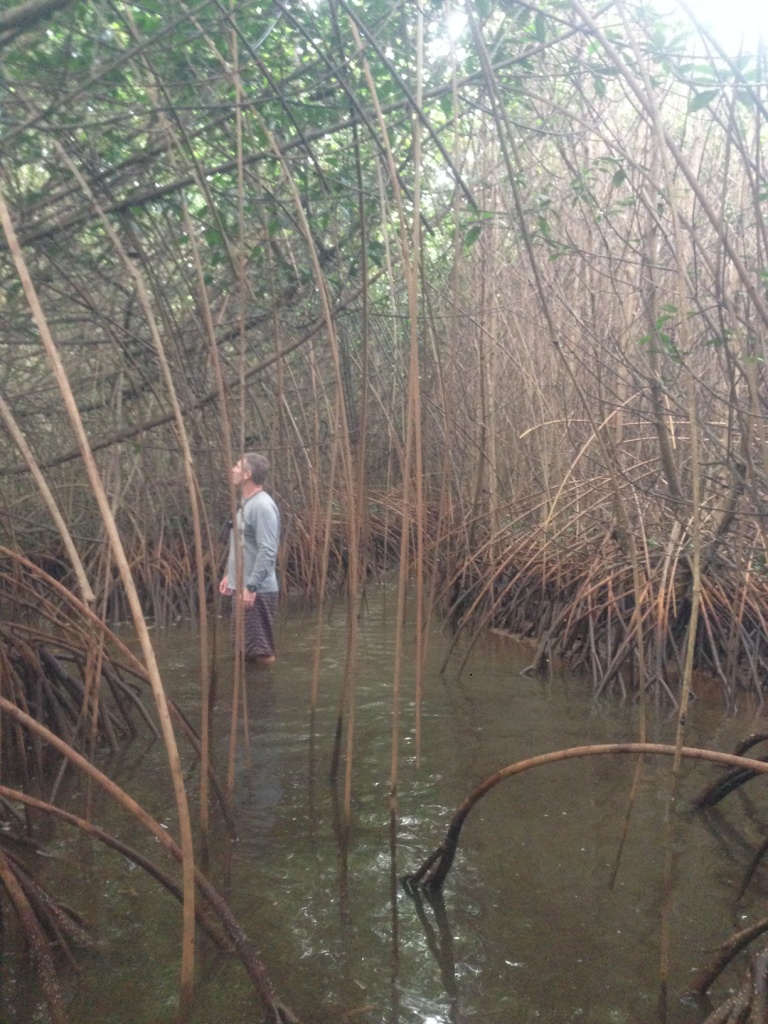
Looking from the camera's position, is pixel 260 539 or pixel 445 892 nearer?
pixel 445 892

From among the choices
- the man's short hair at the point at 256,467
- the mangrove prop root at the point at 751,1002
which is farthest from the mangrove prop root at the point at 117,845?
the man's short hair at the point at 256,467

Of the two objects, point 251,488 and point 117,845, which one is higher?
point 251,488

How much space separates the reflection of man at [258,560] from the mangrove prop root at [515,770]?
124 inches

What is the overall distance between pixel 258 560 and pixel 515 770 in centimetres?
382

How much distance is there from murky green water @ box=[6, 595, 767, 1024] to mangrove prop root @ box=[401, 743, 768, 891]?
0.30 feet

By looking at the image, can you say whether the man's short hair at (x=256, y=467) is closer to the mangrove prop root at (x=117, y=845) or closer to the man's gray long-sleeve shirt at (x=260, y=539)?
the man's gray long-sleeve shirt at (x=260, y=539)

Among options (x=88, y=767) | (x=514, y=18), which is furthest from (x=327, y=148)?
(x=88, y=767)

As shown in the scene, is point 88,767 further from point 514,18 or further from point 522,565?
point 522,565

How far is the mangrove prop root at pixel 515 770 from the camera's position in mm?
2488

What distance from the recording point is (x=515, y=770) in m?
2.59

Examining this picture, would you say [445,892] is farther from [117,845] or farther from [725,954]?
[117,845]

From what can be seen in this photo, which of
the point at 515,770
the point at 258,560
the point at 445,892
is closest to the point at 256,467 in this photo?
the point at 258,560

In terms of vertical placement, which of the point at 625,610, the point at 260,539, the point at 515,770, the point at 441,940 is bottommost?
the point at 441,940

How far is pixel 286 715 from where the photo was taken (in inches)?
211
